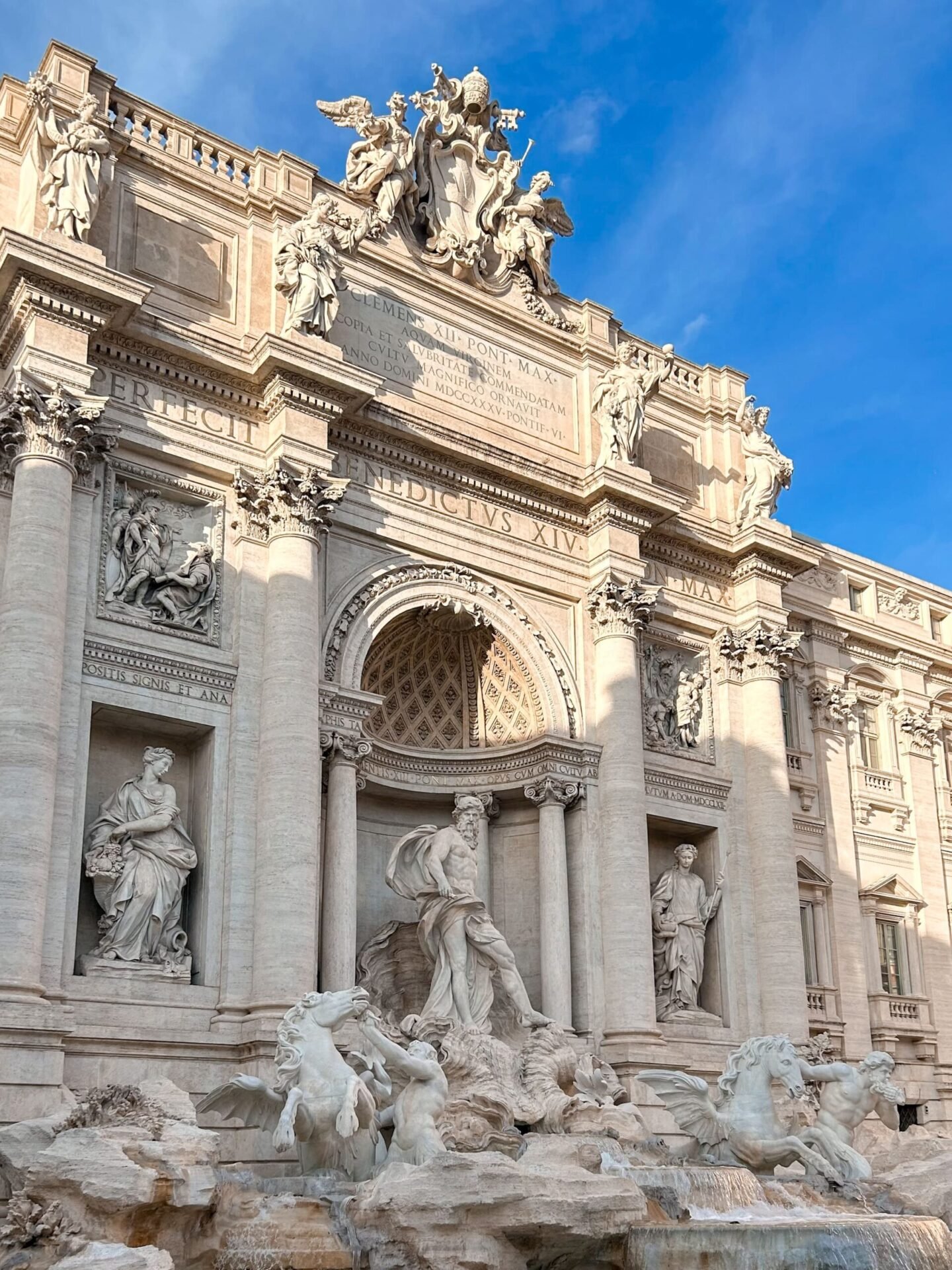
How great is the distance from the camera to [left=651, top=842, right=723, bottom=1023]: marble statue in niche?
70.3ft

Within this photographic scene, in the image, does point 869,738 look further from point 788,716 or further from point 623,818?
point 623,818

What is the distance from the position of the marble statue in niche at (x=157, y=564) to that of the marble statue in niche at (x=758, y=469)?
9.90 meters

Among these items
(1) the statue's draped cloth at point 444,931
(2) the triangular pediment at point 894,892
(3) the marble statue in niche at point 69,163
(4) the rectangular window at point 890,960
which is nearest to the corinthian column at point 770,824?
(2) the triangular pediment at point 894,892

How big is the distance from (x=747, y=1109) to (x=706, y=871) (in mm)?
6293

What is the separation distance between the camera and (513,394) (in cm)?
2266

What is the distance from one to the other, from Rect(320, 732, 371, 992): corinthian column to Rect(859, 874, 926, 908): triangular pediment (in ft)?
34.5

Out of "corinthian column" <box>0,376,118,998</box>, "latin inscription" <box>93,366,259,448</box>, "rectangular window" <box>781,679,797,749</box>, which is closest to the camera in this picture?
"corinthian column" <box>0,376,118,998</box>

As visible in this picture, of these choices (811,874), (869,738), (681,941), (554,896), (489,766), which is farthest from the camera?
(869,738)

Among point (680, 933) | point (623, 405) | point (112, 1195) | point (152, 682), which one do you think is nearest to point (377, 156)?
point (623, 405)

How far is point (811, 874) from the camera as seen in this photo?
2436 centimetres

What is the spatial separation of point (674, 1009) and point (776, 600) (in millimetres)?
7169

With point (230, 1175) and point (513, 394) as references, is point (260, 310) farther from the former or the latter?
point (230, 1175)

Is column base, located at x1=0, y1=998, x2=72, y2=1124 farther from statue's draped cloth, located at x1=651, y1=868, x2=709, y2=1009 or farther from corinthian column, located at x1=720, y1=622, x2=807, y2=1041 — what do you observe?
corinthian column, located at x1=720, y1=622, x2=807, y2=1041

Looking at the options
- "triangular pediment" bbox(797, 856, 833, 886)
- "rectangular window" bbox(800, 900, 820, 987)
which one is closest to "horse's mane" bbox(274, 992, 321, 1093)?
"rectangular window" bbox(800, 900, 820, 987)
